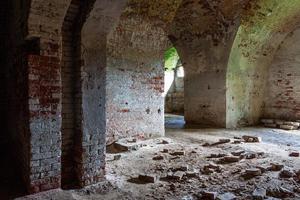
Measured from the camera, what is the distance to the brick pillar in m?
2.98

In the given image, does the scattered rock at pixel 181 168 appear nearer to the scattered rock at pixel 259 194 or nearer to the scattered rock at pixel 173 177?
the scattered rock at pixel 173 177

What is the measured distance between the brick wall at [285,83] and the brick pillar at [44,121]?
26.6ft

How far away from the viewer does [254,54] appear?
8609 millimetres

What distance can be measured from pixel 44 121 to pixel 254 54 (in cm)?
741

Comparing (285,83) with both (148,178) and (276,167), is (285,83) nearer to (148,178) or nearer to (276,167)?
(276,167)

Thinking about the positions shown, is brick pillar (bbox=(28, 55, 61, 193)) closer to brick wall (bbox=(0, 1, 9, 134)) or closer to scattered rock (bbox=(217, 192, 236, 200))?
brick wall (bbox=(0, 1, 9, 134))

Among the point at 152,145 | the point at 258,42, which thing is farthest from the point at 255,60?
the point at 152,145

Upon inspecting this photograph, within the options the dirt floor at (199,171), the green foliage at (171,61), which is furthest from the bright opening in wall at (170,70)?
the dirt floor at (199,171)

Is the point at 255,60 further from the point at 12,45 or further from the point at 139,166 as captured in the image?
the point at 12,45

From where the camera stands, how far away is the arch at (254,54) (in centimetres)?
746

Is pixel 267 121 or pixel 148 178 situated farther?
pixel 267 121

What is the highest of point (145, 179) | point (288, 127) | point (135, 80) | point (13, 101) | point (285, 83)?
point (285, 83)

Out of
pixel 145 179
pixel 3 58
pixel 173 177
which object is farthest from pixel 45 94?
pixel 173 177

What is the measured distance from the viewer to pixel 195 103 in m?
8.95
